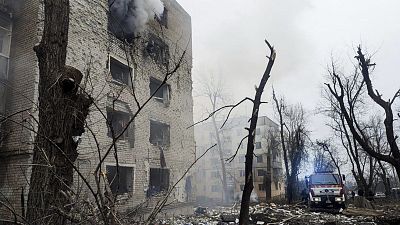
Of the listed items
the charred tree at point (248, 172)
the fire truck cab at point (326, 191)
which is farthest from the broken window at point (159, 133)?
the charred tree at point (248, 172)

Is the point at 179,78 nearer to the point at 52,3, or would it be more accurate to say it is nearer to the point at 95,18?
the point at 95,18

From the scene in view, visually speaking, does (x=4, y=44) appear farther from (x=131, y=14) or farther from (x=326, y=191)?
(x=326, y=191)

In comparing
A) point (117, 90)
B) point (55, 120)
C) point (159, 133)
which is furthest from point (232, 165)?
point (55, 120)

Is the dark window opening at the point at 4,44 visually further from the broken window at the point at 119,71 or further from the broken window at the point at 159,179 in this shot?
the broken window at the point at 159,179

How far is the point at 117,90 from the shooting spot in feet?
43.4

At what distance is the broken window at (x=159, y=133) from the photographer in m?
16.8

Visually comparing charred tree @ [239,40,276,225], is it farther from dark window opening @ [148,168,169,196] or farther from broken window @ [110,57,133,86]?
dark window opening @ [148,168,169,196]

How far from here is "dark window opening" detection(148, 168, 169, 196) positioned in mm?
15654

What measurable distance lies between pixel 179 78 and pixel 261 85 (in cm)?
1303

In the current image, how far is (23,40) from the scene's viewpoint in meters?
10.7

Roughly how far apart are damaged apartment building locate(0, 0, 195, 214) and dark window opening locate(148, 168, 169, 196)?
0.05 meters

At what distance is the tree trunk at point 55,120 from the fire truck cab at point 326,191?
17128mm

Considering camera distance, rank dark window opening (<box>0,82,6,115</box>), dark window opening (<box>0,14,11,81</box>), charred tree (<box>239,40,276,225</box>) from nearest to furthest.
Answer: charred tree (<box>239,40,276,225</box>) → dark window opening (<box>0,82,6,115</box>) → dark window opening (<box>0,14,11,81</box>)

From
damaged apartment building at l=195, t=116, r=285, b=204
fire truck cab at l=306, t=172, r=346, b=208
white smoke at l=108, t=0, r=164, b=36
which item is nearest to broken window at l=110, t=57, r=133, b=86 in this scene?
white smoke at l=108, t=0, r=164, b=36
